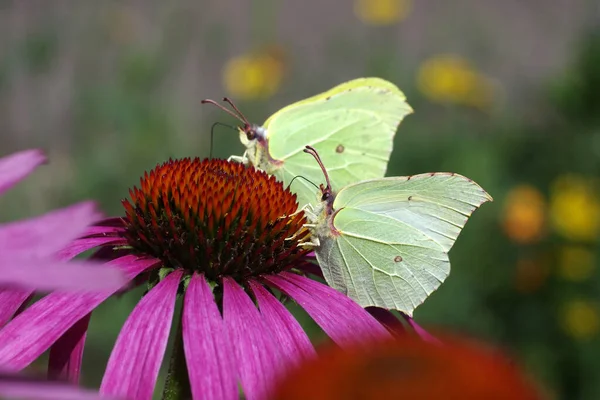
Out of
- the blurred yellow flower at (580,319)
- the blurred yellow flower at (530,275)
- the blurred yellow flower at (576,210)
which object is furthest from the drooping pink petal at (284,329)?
the blurred yellow flower at (576,210)

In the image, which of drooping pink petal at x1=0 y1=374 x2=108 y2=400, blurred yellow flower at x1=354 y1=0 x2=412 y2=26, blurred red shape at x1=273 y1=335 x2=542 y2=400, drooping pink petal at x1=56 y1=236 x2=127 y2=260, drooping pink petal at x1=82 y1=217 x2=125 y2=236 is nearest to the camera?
blurred red shape at x1=273 y1=335 x2=542 y2=400

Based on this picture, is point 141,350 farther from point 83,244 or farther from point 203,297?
point 83,244

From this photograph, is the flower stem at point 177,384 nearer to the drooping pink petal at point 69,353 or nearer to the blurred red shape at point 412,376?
the drooping pink petal at point 69,353

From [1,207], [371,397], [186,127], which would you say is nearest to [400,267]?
[371,397]

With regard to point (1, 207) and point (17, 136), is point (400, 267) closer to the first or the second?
point (1, 207)

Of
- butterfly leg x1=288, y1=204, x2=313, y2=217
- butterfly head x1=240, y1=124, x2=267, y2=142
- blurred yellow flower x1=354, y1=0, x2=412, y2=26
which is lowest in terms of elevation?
butterfly leg x1=288, y1=204, x2=313, y2=217

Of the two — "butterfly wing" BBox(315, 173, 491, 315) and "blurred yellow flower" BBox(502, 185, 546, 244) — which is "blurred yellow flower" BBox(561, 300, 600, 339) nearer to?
"blurred yellow flower" BBox(502, 185, 546, 244)

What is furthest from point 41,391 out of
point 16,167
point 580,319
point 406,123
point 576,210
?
point 406,123

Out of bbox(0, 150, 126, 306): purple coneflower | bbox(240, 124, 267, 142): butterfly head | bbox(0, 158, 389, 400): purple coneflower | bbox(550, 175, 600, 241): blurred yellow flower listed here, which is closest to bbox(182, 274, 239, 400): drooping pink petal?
bbox(0, 158, 389, 400): purple coneflower
